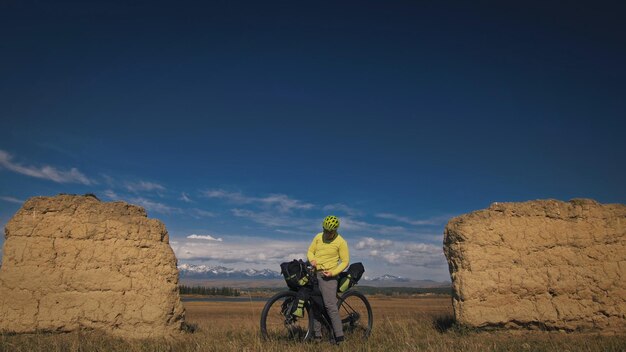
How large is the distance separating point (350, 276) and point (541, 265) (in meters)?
4.45

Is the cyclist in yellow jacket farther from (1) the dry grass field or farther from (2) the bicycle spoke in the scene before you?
(2) the bicycle spoke

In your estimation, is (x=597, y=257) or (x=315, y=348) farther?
(x=597, y=257)

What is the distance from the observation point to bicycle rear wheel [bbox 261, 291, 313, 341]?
7497 mm

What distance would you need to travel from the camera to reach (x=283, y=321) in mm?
7859

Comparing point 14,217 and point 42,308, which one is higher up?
point 14,217

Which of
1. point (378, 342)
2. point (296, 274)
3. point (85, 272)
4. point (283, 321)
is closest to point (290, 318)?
point (283, 321)

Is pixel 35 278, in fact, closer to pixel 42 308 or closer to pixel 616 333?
pixel 42 308

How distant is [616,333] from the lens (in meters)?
8.88

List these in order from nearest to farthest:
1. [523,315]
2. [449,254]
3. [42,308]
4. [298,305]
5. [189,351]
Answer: [189,351] → [298,305] → [42,308] → [523,315] → [449,254]

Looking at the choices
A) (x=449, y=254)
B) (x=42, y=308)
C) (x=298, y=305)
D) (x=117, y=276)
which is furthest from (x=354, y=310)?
(x=42, y=308)

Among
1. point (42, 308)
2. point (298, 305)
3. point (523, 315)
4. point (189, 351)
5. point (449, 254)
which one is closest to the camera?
point (189, 351)

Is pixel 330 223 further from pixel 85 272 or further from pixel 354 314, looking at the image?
pixel 85 272

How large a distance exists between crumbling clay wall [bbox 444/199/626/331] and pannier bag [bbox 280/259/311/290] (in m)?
3.67

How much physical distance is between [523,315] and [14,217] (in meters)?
11.0
